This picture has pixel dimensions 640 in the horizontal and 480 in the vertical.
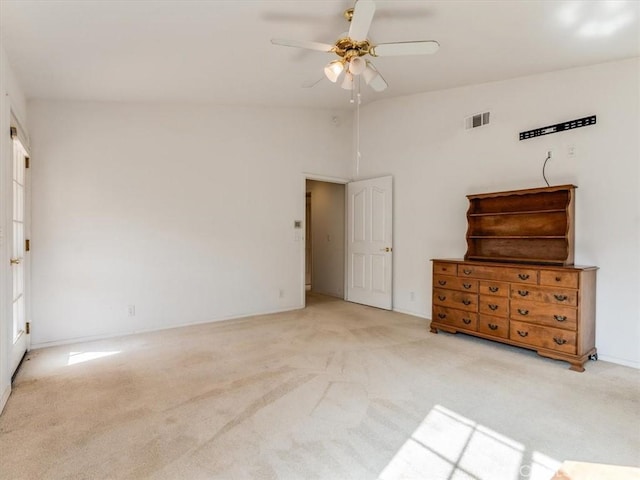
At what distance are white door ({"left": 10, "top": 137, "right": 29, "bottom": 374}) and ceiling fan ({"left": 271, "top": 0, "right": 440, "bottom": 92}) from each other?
2663 mm

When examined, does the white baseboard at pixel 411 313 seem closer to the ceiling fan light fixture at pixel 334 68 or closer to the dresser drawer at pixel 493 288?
the dresser drawer at pixel 493 288

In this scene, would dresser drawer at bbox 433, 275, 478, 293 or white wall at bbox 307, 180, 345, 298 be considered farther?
white wall at bbox 307, 180, 345, 298

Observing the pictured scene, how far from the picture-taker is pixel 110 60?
291cm

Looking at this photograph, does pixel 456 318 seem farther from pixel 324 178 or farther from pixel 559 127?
pixel 324 178

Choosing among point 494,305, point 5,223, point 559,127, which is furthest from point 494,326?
point 5,223

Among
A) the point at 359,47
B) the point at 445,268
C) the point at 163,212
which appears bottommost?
the point at 445,268

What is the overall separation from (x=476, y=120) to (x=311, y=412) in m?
3.72

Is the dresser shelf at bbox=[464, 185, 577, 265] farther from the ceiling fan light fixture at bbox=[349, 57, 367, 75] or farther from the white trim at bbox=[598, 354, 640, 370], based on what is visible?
the ceiling fan light fixture at bbox=[349, 57, 367, 75]

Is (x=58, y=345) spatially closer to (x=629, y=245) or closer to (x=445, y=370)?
(x=445, y=370)

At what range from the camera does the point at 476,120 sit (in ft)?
13.8

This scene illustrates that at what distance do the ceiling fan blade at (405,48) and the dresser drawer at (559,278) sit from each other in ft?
6.96

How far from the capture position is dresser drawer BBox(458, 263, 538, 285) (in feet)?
10.6

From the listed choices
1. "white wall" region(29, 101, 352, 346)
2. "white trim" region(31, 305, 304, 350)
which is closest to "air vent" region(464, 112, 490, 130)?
"white wall" region(29, 101, 352, 346)

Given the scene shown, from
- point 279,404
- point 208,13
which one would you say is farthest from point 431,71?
point 279,404
